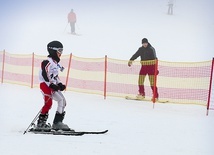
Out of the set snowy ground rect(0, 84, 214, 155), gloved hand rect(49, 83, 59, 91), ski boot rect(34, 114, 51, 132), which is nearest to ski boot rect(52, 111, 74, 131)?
ski boot rect(34, 114, 51, 132)

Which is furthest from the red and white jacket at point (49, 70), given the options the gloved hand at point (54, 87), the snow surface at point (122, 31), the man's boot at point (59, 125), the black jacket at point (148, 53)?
the snow surface at point (122, 31)

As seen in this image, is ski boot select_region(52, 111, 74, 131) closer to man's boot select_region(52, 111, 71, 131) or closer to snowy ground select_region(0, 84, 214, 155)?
man's boot select_region(52, 111, 71, 131)

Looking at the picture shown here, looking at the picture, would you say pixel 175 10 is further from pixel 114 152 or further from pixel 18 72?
pixel 114 152

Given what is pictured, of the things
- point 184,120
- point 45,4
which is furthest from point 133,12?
point 184,120

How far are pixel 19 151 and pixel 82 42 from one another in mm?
18830

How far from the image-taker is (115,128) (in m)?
6.27

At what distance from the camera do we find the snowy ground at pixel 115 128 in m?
4.80

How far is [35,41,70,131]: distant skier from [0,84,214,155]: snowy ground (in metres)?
0.33

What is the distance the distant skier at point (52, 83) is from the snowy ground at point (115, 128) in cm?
33

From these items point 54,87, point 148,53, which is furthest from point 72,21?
point 54,87

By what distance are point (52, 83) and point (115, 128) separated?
1.47 metres

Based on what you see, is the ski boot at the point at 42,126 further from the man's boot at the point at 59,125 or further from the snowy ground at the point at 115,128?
the snowy ground at the point at 115,128

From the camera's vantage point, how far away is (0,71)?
14.8 meters

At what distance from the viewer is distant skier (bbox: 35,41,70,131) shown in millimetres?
5527
